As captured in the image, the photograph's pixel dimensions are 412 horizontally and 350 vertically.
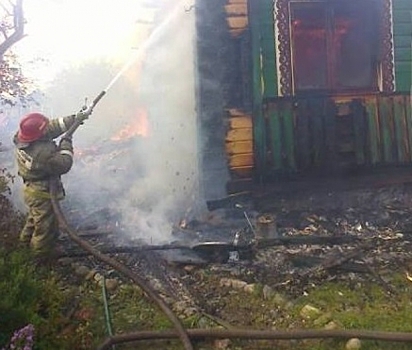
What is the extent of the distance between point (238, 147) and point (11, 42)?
524cm

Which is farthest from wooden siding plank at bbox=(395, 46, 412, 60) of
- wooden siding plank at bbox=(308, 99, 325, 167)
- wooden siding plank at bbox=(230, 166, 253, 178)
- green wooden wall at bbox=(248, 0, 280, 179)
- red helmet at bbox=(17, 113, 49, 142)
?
red helmet at bbox=(17, 113, 49, 142)

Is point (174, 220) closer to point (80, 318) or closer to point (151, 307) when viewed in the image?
point (151, 307)

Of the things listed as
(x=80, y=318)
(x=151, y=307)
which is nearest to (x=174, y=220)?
(x=151, y=307)

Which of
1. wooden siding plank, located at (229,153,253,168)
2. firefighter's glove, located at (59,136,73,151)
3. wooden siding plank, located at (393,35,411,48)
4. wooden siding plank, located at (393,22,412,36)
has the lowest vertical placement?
wooden siding plank, located at (229,153,253,168)

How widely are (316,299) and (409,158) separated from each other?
4051 millimetres

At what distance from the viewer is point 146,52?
455 inches

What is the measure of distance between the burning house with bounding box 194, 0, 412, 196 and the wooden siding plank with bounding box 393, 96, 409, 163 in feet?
0.05

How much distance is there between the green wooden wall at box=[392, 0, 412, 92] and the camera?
8.39 m

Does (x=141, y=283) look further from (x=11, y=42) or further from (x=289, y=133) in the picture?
(x=11, y=42)

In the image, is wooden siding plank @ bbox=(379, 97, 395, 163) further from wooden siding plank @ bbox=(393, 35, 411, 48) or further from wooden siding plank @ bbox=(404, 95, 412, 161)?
wooden siding plank @ bbox=(393, 35, 411, 48)

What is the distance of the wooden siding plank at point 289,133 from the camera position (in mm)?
8289

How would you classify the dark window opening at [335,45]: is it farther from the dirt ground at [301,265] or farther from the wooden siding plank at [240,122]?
the dirt ground at [301,265]

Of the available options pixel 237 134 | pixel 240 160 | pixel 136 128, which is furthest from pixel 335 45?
pixel 136 128

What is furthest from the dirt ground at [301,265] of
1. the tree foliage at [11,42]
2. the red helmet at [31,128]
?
the tree foliage at [11,42]
